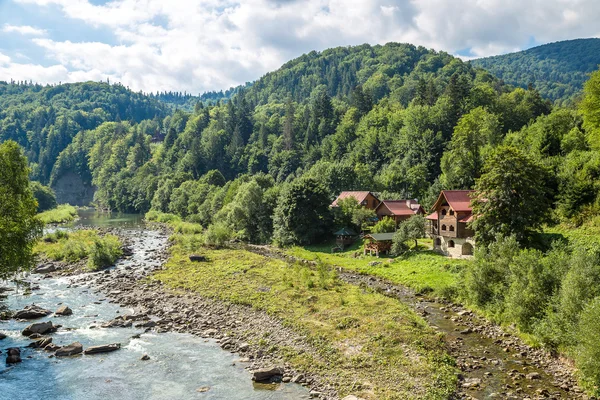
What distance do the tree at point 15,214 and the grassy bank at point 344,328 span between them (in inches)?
696

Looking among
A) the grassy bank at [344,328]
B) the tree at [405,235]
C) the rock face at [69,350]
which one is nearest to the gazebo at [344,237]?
the tree at [405,235]

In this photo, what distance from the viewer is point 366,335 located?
3041 cm

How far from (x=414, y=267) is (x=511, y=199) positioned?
14086 mm

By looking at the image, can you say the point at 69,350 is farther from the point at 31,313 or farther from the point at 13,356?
the point at 31,313

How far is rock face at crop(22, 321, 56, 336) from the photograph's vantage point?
33938 millimetres

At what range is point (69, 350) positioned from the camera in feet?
99.4

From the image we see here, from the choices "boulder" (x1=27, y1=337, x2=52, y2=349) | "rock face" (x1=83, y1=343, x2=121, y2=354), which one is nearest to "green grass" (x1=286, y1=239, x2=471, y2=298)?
"rock face" (x1=83, y1=343, x2=121, y2=354)

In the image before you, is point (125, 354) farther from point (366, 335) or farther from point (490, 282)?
point (490, 282)

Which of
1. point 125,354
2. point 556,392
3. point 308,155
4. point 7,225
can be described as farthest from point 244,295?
point 308,155

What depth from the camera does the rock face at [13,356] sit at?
2870cm

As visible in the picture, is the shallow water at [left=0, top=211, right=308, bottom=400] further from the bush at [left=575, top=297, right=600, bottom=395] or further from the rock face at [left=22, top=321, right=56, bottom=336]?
the bush at [left=575, top=297, right=600, bottom=395]

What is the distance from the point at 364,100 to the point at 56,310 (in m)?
129

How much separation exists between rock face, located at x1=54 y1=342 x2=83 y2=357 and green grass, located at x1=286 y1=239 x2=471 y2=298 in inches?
1159

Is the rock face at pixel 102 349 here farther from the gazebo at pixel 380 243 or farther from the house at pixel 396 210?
the house at pixel 396 210
